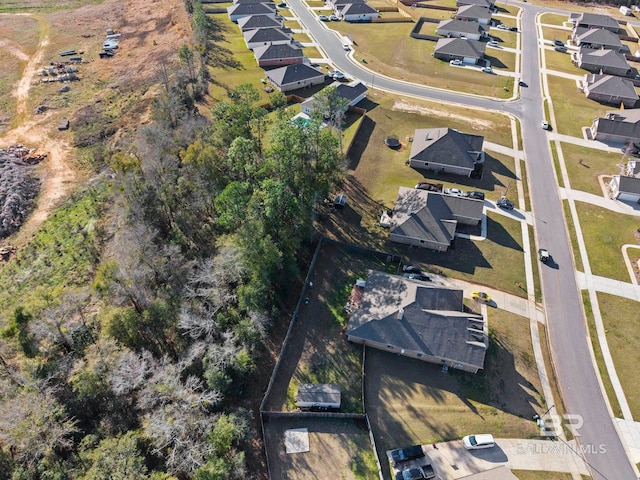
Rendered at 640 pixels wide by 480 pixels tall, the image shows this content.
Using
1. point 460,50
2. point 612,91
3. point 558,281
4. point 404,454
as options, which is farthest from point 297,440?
point 460,50

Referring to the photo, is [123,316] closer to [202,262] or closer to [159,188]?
[202,262]

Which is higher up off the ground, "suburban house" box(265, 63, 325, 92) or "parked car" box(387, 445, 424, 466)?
"suburban house" box(265, 63, 325, 92)

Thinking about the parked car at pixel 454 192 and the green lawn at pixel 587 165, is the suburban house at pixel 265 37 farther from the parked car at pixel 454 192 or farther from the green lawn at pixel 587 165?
the green lawn at pixel 587 165

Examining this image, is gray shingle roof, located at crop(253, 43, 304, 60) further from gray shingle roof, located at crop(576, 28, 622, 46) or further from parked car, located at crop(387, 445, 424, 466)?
parked car, located at crop(387, 445, 424, 466)

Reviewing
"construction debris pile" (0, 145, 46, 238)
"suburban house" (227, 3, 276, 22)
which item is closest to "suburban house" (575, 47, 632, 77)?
"suburban house" (227, 3, 276, 22)

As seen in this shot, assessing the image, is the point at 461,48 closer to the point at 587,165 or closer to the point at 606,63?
the point at 606,63

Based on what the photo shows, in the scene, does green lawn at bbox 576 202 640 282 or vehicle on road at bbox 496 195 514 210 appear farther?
vehicle on road at bbox 496 195 514 210
